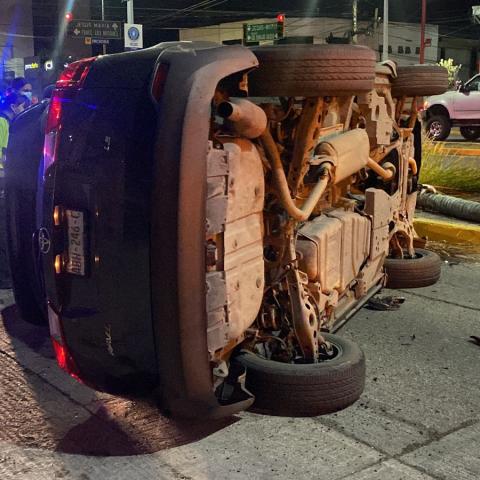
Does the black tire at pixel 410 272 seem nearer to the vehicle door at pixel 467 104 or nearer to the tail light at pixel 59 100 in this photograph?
Result: the tail light at pixel 59 100

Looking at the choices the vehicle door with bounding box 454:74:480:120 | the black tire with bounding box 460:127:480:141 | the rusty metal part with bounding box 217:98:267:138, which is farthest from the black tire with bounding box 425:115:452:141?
the rusty metal part with bounding box 217:98:267:138

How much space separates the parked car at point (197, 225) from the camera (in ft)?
8.67

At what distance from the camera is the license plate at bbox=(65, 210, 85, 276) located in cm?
285

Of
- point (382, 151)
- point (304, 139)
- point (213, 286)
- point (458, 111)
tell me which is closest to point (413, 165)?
point (382, 151)

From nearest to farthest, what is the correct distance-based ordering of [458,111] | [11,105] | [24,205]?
1. [24,205]
2. [11,105]
3. [458,111]

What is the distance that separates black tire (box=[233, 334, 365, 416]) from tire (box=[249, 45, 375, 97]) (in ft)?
4.22

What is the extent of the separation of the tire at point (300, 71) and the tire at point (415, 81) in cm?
213

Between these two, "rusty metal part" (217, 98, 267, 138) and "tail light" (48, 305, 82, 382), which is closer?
"rusty metal part" (217, 98, 267, 138)

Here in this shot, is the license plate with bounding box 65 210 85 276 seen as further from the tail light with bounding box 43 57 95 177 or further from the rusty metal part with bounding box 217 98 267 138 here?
the rusty metal part with bounding box 217 98 267 138

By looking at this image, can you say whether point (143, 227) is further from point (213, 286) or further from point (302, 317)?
point (302, 317)

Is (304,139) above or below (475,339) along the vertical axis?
above

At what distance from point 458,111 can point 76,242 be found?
63.4 feet

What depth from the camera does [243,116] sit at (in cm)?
285

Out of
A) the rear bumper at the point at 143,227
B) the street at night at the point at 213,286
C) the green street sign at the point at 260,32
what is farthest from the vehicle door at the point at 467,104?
the rear bumper at the point at 143,227
